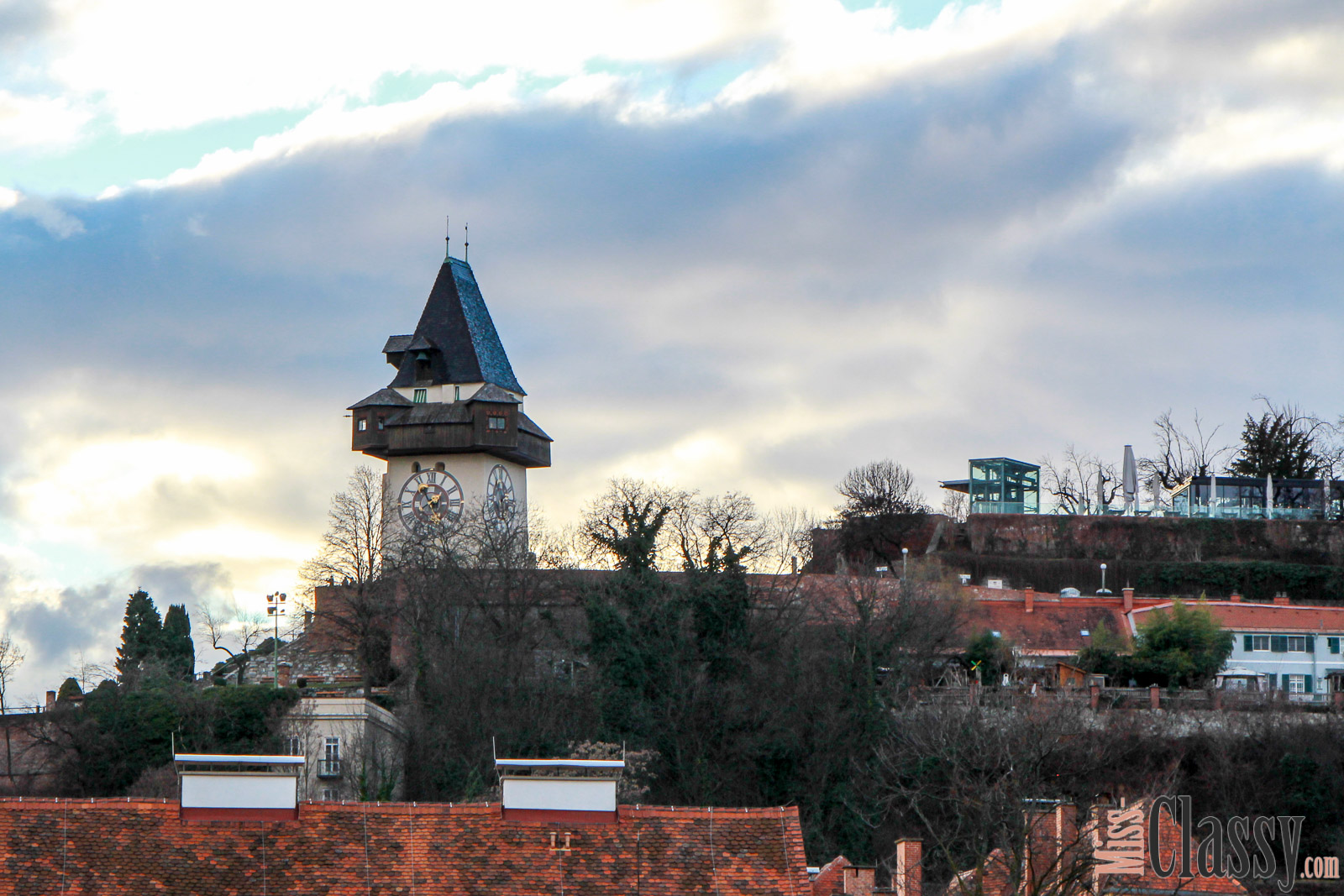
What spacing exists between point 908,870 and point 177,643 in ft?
137

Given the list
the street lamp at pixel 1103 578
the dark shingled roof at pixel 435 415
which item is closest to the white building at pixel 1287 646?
the street lamp at pixel 1103 578

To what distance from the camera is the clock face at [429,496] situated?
200 feet

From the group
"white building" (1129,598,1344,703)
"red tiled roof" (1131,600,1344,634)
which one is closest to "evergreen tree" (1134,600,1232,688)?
"white building" (1129,598,1344,703)

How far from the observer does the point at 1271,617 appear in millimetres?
58312

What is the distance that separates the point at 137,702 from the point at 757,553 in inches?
745

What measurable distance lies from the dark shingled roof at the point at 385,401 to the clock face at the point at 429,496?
10.1ft

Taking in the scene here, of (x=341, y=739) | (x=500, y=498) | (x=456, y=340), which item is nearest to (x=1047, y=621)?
(x=500, y=498)

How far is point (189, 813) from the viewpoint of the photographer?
19750 millimetres

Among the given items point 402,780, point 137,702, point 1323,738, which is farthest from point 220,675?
point 1323,738

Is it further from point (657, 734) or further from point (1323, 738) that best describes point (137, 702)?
point (1323, 738)

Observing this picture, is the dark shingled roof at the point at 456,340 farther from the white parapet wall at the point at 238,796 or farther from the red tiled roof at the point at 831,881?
the white parapet wall at the point at 238,796

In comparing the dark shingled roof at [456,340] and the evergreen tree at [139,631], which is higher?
the dark shingled roof at [456,340]

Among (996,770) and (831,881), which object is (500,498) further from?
(831,881)

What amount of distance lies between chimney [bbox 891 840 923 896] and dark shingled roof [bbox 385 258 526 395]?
128 feet
